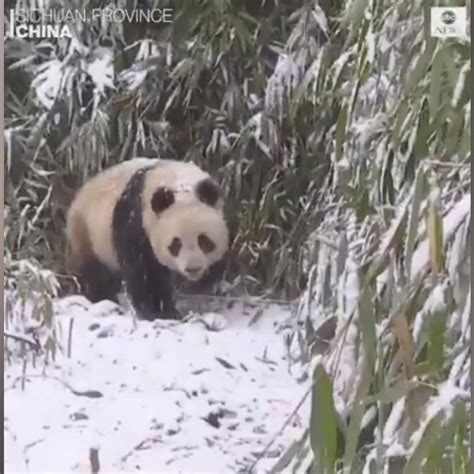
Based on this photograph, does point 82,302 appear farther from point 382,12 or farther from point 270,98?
point 382,12

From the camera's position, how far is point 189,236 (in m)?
0.88

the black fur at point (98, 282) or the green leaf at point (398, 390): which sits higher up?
the black fur at point (98, 282)

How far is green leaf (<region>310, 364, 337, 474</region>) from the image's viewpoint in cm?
86

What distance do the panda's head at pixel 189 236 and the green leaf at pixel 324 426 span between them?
18cm

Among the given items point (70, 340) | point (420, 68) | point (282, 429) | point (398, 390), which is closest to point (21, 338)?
point (70, 340)

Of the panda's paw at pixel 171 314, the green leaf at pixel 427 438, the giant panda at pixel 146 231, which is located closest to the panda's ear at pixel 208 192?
the giant panda at pixel 146 231

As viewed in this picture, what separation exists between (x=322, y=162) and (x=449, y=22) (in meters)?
0.20

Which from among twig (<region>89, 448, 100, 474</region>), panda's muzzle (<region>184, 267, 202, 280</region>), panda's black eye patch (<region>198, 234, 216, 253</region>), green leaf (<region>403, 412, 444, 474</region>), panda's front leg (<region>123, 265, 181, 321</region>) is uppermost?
panda's black eye patch (<region>198, 234, 216, 253</region>)

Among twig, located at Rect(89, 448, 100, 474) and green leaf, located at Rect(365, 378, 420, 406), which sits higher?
green leaf, located at Rect(365, 378, 420, 406)

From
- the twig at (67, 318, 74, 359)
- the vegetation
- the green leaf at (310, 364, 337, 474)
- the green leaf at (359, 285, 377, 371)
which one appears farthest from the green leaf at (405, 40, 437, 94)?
the twig at (67, 318, 74, 359)

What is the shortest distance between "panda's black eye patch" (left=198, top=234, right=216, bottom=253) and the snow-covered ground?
0.27ft

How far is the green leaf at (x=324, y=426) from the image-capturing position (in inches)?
33.9

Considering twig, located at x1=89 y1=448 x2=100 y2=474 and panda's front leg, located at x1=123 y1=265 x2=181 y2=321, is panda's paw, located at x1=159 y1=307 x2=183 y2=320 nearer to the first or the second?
panda's front leg, located at x1=123 y1=265 x2=181 y2=321

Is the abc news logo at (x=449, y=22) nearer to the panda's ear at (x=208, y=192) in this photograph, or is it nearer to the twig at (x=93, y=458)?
the panda's ear at (x=208, y=192)
